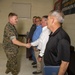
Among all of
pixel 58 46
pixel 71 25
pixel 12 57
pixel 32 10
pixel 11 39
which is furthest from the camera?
pixel 32 10

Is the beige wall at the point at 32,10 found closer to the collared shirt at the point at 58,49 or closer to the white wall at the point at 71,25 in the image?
the white wall at the point at 71,25

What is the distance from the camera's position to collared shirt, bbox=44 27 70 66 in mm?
1867

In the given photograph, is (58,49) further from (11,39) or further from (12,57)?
(12,57)

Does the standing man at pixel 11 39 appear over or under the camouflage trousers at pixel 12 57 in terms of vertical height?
over

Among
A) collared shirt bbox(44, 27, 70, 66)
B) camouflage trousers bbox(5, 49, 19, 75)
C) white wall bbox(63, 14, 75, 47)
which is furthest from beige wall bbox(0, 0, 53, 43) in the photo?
collared shirt bbox(44, 27, 70, 66)

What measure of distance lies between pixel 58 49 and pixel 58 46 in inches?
1.5

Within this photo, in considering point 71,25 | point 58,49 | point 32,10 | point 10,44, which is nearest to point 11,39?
point 10,44

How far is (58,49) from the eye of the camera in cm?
189

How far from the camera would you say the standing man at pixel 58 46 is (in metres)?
1.87

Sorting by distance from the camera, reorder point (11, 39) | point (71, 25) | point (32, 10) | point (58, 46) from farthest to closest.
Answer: point (32, 10) → point (71, 25) → point (11, 39) → point (58, 46)

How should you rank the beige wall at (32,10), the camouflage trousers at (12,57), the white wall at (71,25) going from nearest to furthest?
the camouflage trousers at (12,57)
the white wall at (71,25)
the beige wall at (32,10)

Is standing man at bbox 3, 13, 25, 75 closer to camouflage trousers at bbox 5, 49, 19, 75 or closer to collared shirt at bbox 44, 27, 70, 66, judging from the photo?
camouflage trousers at bbox 5, 49, 19, 75

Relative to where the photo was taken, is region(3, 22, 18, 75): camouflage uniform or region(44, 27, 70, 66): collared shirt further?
region(3, 22, 18, 75): camouflage uniform

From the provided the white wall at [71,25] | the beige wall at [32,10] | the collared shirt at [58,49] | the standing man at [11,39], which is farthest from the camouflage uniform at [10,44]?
the beige wall at [32,10]
